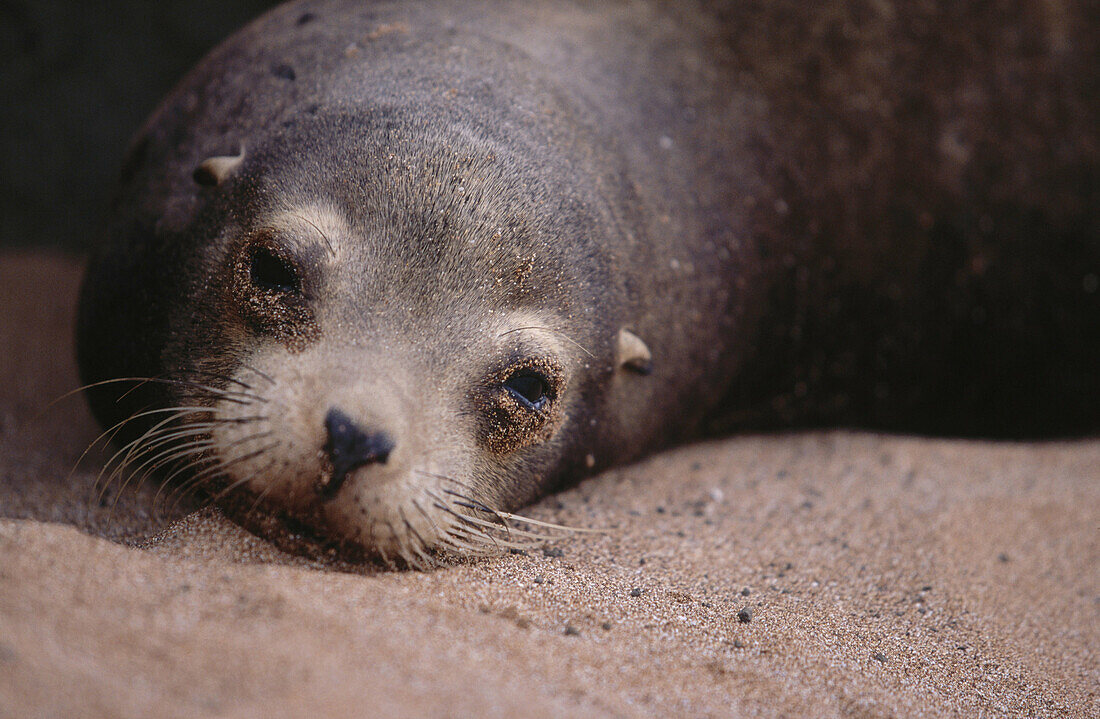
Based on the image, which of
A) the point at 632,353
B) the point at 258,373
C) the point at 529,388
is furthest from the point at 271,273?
the point at 632,353

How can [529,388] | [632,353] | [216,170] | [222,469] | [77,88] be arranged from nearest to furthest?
[222,469] → [529,388] → [216,170] → [632,353] → [77,88]

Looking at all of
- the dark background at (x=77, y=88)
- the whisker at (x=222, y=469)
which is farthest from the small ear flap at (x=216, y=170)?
the dark background at (x=77, y=88)

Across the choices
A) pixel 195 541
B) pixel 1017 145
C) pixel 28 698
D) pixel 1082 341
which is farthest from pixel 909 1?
pixel 28 698

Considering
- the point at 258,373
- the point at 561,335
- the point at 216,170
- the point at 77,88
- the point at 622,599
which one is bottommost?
the point at 77,88

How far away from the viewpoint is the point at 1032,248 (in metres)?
4.00

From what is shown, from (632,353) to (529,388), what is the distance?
0.50 meters

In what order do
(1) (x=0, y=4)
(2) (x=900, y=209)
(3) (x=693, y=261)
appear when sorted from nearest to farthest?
(3) (x=693, y=261)
(2) (x=900, y=209)
(1) (x=0, y=4)

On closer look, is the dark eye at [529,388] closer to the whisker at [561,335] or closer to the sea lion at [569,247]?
the sea lion at [569,247]

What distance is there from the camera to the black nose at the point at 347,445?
191 centimetres

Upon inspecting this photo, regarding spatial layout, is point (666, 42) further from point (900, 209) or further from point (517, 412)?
point (517, 412)

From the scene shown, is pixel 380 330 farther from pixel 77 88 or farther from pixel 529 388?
pixel 77 88

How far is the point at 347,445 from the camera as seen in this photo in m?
1.91

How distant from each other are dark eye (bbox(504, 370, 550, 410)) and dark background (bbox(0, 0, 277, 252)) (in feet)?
11.8

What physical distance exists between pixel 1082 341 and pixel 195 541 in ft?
13.1
